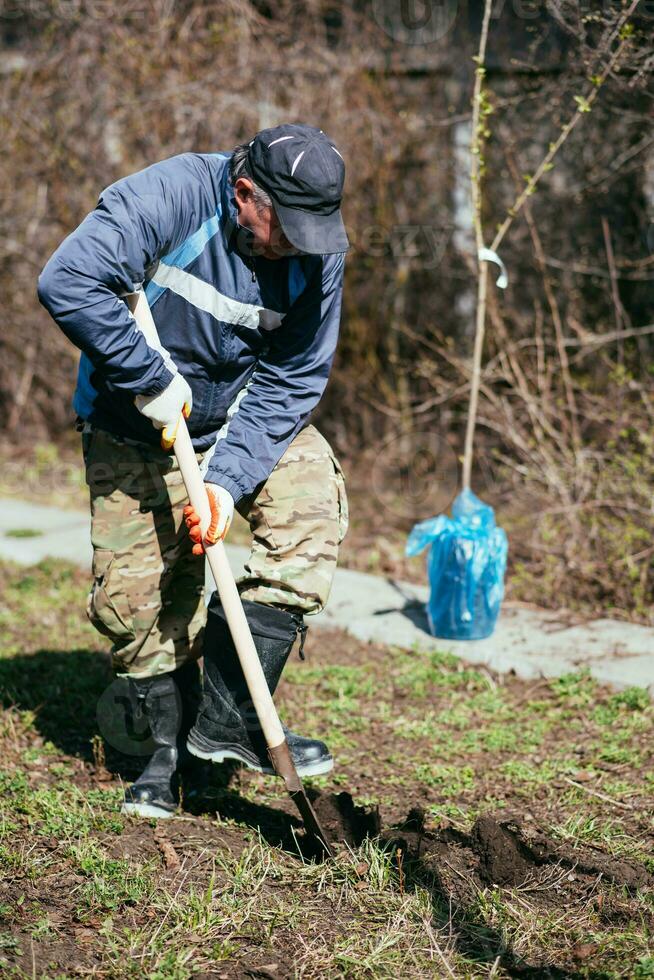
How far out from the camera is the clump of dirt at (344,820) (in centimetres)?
309

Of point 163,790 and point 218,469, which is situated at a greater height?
point 218,469

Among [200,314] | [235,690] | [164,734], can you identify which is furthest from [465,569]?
[200,314]

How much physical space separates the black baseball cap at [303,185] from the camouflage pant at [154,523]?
707 millimetres

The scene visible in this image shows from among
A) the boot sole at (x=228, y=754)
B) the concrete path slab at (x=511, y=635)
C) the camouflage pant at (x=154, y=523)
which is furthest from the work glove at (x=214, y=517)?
the concrete path slab at (x=511, y=635)

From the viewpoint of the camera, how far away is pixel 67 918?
269 centimetres

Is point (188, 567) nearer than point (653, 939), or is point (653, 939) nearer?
point (653, 939)

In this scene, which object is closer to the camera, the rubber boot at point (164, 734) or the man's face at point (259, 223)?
the man's face at point (259, 223)

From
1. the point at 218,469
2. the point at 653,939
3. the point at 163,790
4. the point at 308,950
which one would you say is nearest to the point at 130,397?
the point at 218,469

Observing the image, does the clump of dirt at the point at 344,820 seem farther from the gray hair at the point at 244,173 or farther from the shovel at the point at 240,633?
the gray hair at the point at 244,173

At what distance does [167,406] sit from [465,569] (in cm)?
204

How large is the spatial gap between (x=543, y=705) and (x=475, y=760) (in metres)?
0.55

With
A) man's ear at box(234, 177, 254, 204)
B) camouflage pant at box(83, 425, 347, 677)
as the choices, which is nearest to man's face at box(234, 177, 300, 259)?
man's ear at box(234, 177, 254, 204)

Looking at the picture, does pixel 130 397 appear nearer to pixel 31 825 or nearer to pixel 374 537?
pixel 31 825

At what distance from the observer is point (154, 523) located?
10.8 feet
